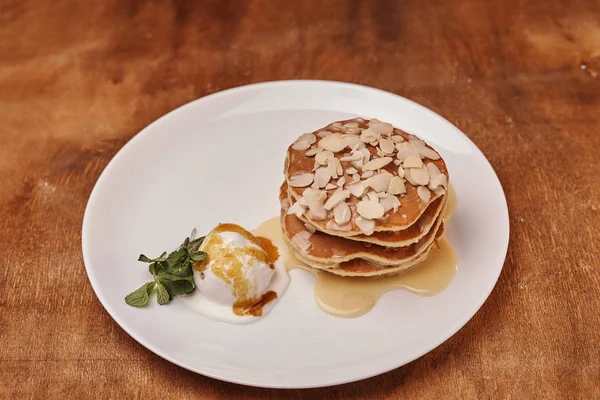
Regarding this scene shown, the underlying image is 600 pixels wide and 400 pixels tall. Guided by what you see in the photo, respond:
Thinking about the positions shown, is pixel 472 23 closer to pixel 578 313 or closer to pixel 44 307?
pixel 578 313

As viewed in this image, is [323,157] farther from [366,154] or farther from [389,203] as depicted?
[389,203]

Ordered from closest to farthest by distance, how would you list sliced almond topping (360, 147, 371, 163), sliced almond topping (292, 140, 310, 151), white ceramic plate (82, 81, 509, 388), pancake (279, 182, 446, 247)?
1. white ceramic plate (82, 81, 509, 388)
2. pancake (279, 182, 446, 247)
3. sliced almond topping (360, 147, 371, 163)
4. sliced almond topping (292, 140, 310, 151)

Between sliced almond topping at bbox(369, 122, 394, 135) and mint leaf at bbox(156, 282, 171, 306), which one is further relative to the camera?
sliced almond topping at bbox(369, 122, 394, 135)

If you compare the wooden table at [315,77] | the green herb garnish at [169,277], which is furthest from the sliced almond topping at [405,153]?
the green herb garnish at [169,277]

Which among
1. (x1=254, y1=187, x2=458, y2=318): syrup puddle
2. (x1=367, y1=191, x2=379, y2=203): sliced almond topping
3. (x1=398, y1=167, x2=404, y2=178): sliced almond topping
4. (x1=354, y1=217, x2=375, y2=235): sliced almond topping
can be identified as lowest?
(x1=254, y1=187, x2=458, y2=318): syrup puddle

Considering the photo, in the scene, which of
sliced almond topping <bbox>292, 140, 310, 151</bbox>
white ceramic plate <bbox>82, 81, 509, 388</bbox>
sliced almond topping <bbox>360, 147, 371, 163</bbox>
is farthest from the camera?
sliced almond topping <bbox>292, 140, 310, 151</bbox>

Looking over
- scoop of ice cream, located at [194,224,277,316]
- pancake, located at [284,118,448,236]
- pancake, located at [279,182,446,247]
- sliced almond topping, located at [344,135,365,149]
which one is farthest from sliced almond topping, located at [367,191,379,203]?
scoop of ice cream, located at [194,224,277,316]

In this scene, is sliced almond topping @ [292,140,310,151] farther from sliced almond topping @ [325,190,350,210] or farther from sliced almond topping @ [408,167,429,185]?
sliced almond topping @ [408,167,429,185]

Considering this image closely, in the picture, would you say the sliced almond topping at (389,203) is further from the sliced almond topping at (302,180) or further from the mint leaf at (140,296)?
the mint leaf at (140,296)
